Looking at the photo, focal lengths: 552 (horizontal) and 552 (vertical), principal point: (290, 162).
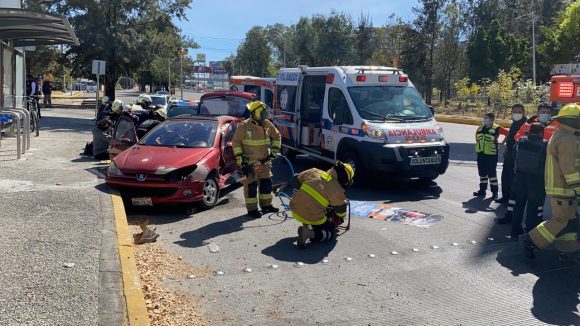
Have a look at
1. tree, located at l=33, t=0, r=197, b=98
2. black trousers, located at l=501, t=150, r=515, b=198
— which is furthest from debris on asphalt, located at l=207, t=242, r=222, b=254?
tree, located at l=33, t=0, r=197, b=98

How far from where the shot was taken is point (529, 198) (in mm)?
6797

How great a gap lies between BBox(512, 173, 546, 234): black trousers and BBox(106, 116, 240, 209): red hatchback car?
4451mm

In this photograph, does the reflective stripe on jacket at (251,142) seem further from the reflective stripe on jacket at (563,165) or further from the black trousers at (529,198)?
the reflective stripe on jacket at (563,165)

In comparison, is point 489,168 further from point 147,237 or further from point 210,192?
point 147,237

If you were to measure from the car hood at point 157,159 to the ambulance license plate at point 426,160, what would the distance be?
3.59 metres

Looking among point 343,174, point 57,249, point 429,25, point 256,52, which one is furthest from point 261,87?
point 256,52

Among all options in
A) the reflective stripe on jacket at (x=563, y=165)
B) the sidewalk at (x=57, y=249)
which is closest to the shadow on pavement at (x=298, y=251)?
the sidewalk at (x=57, y=249)

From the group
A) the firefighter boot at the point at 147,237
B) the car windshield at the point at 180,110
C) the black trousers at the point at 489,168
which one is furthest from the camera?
the car windshield at the point at 180,110

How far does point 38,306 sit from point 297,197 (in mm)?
3326

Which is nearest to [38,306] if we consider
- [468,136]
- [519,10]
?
[468,136]

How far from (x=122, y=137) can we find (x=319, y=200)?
18.8 feet

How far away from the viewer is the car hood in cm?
834

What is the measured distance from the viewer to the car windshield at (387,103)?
1062 cm

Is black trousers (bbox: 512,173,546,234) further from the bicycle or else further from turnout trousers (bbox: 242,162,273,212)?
the bicycle
